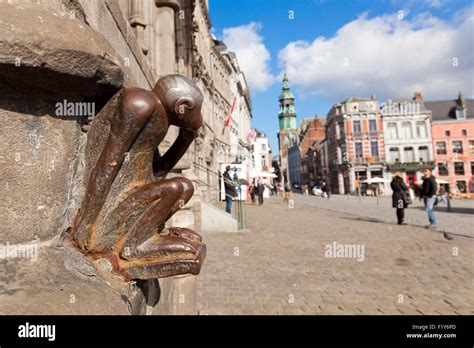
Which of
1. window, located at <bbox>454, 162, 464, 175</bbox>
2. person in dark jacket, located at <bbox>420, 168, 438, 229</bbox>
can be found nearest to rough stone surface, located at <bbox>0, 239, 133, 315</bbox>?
person in dark jacket, located at <bbox>420, 168, 438, 229</bbox>

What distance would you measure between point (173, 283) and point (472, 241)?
845 centimetres

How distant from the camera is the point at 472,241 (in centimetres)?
774

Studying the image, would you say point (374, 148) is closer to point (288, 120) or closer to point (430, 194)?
point (430, 194)

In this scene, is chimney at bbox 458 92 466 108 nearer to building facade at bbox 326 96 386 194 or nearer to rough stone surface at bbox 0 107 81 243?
building facade at bbox 326 96 386 194

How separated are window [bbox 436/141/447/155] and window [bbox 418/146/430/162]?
1746mm

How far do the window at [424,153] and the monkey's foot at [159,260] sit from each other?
54035mm

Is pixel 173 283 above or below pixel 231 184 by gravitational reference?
below

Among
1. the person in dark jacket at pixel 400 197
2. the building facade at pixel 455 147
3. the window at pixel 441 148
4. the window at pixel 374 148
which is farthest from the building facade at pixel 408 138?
the person in dark jacket at pixel 400 197

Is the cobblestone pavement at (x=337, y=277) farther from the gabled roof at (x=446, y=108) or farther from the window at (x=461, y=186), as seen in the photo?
the gabled roof at (x=446, y=108)

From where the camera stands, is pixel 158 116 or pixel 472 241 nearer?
pixel 158 116

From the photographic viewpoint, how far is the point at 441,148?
154ft
